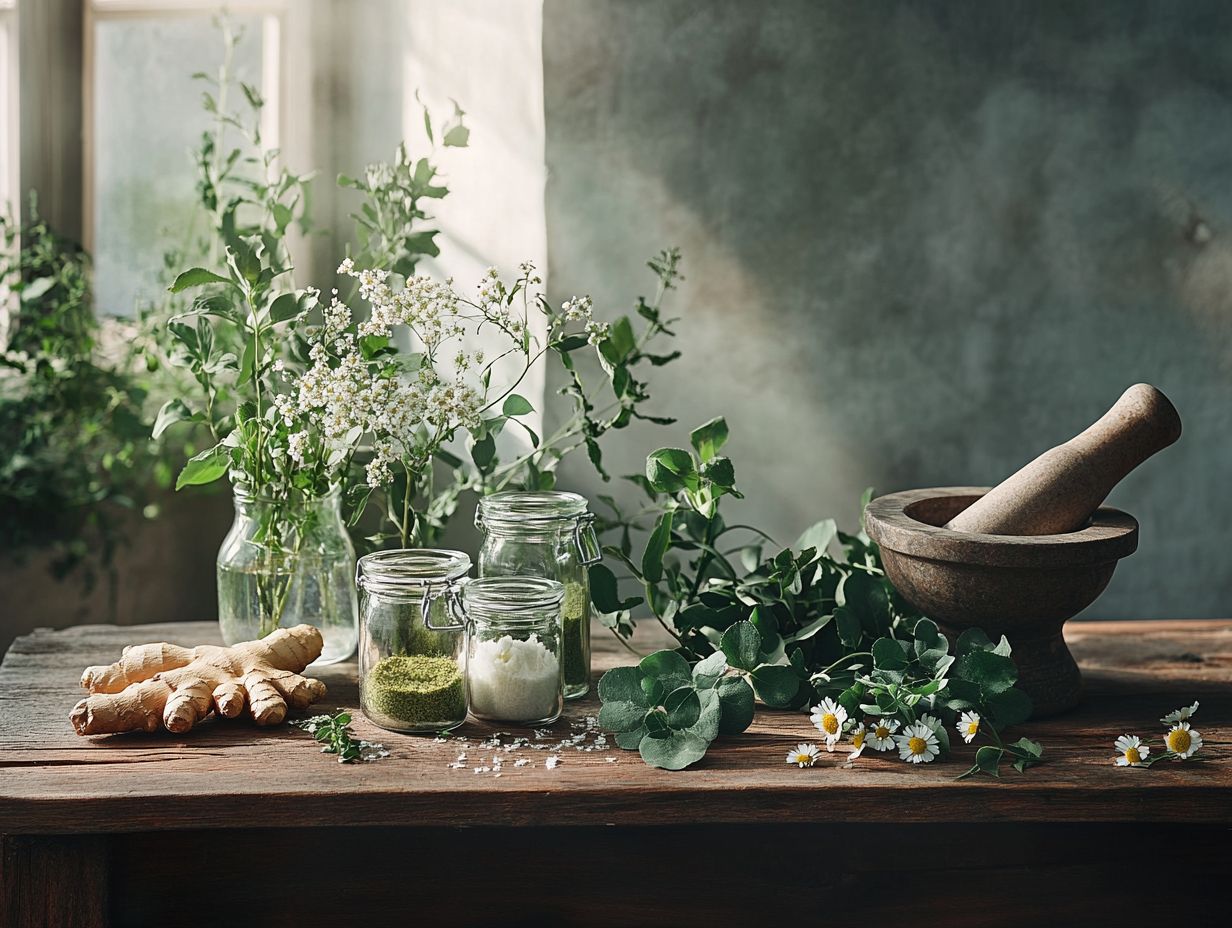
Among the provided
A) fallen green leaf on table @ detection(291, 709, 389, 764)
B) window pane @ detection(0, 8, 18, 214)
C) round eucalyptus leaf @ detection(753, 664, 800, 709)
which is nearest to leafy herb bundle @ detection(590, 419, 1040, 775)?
round eucalyptus leaf @ detection(753, 664, 800, 709)

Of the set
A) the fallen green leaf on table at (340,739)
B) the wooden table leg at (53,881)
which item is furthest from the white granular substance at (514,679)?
the wooden table leg at (53,881)

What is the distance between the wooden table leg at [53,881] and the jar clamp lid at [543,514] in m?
0.48

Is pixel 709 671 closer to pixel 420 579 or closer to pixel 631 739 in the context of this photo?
pixel 631 739

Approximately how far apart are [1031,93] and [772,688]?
100cm

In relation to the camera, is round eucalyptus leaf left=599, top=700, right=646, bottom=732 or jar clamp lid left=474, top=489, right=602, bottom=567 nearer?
round eucalyptus leaf left=599, top=700, right=646, bottom=732

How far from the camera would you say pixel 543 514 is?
1.29 metres

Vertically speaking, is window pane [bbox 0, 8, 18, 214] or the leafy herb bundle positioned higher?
window pane [bbox 0, 8, 18, 214]

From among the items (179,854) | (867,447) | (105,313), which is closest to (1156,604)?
(867,447)

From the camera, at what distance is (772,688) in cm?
123

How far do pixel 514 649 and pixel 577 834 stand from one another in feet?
0.60

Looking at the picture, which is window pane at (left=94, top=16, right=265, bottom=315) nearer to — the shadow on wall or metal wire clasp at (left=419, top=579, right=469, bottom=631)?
the shadow on wall

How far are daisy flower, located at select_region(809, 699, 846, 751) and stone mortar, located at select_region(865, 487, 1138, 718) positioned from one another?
0.50ft

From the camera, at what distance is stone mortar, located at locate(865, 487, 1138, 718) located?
1.15m

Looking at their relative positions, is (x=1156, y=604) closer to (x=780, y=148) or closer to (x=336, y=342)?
(x=780, y=148)
